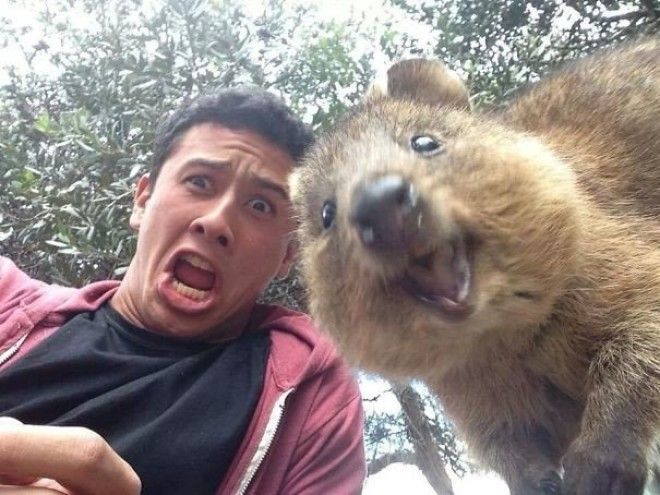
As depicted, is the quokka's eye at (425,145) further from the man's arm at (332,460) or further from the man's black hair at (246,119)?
the man's arm at (332,460)

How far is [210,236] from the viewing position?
4.68ft

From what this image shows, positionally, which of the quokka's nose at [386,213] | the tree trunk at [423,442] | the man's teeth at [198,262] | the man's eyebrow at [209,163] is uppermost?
the quokka's nose at [386,213]

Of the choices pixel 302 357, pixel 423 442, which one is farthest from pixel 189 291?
pixel 423 442

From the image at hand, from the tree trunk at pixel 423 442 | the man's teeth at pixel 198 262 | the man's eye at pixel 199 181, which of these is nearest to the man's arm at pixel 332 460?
the tree trunk at pixel 423 442

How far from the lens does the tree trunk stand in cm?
144

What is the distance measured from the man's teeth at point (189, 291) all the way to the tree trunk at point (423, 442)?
0.40 meters

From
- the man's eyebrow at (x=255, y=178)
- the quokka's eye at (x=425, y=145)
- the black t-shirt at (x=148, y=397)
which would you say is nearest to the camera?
the quokka's eye at (x=425, y=145)

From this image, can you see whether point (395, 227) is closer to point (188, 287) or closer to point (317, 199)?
point (317, 199)

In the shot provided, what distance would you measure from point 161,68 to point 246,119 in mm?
388

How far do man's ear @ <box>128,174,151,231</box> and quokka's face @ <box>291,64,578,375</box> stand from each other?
510 millimetres

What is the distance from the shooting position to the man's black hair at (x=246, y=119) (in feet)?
5.02

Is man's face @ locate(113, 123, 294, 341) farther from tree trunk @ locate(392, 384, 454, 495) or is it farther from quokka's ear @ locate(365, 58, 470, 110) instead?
tree trunk @ locate(392, 384, 454, 495)

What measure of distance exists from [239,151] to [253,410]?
496mm

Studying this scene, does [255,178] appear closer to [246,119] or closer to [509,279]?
[246,119]
